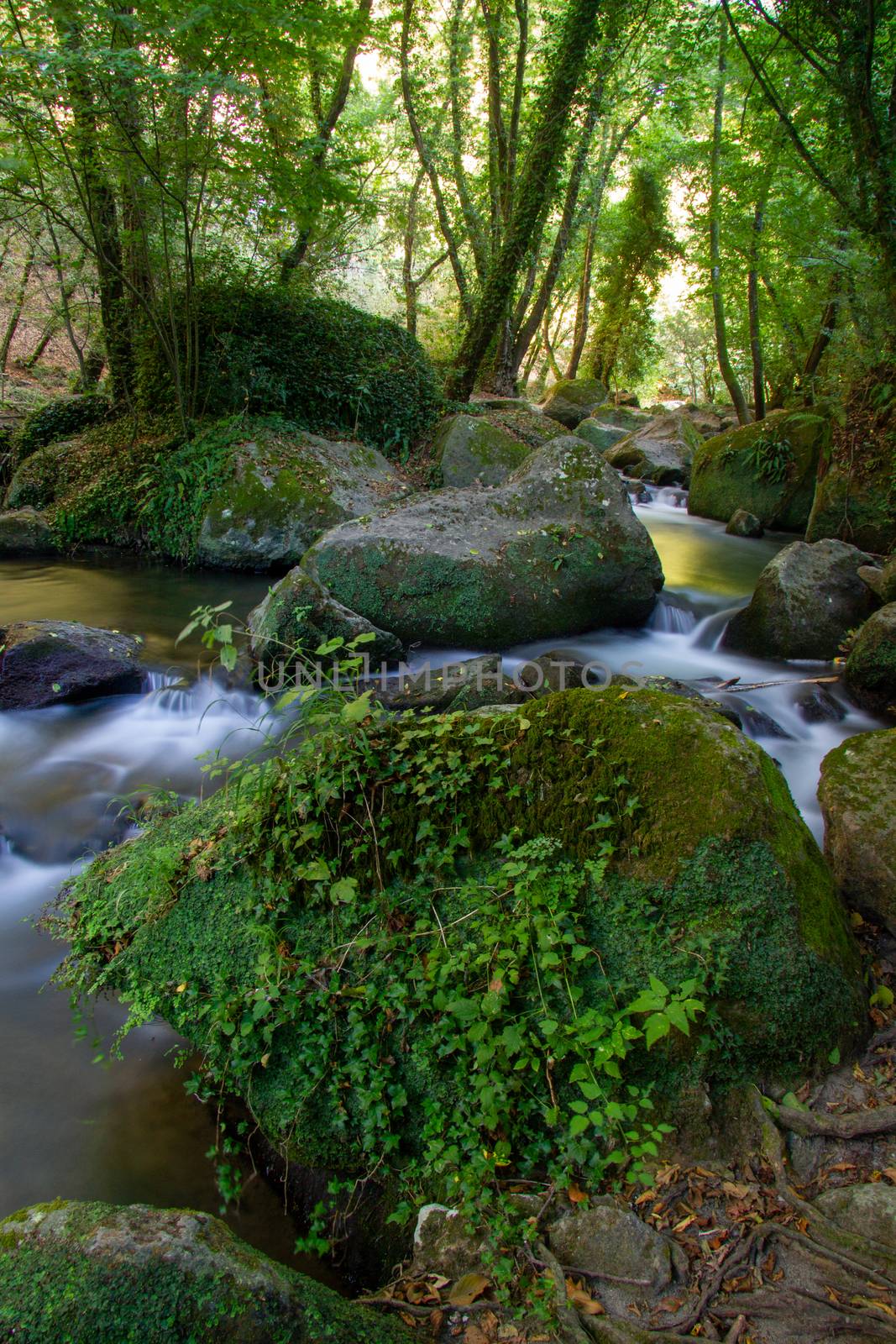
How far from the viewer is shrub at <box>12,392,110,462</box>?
11.9 m

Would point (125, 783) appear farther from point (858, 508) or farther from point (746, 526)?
point (746, 526)

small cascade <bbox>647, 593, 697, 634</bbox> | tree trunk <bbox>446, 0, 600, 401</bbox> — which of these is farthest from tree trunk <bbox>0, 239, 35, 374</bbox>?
small cascade <bbox>647, 593, 697, 634</bbox>

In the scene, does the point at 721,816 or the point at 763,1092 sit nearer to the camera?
the point at 763,1092

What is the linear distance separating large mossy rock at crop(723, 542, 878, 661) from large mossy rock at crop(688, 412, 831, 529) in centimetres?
489

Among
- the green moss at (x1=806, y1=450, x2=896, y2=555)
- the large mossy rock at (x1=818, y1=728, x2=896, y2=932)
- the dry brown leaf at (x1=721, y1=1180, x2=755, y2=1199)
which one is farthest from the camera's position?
the green moss at (x1=806, y1=450, x2=896, y2=555)

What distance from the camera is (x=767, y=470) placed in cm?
1188

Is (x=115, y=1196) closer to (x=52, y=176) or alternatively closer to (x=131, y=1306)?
(x=131, y=1306)

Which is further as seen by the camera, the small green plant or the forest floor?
the small green plant

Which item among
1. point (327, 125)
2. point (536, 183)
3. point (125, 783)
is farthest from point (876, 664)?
point (327, 125)

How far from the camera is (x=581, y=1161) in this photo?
217cm

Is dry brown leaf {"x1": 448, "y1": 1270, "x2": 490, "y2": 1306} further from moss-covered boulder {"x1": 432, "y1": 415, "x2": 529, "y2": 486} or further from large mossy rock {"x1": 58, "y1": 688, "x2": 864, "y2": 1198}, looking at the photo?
moss-covered boulder {"x1": 432, "y1": 415, "x2": 529, "y2": 486}

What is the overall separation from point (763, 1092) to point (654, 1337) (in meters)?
0.81

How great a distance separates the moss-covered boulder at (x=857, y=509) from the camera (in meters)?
8.41

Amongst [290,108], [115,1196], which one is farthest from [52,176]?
[115,1196]
